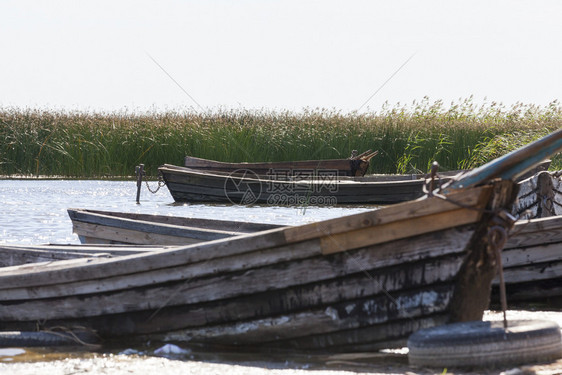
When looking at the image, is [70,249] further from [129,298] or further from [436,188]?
[436,188]

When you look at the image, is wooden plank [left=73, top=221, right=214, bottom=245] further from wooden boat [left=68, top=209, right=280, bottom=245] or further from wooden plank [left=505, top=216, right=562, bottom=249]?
wooden plank [left=505, top=216, right=562, bottom=249]

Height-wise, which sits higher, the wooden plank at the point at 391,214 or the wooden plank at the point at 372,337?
the wooden plank at the point at 391,214

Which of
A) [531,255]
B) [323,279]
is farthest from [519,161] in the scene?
[531,255]

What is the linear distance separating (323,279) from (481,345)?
906 mm

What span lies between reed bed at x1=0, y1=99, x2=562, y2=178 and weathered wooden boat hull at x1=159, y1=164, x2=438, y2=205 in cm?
299

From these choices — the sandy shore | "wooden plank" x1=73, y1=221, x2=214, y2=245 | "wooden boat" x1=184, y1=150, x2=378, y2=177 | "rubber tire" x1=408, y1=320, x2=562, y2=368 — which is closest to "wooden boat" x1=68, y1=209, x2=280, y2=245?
"wooden plank" x1=73, y1=221, x2=214, y2=245

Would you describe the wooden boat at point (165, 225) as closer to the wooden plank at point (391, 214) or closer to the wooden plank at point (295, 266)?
the wooden plank at point (295, 266)

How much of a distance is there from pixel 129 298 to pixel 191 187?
11192mm

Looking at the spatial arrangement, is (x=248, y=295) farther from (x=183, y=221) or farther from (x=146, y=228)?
(x=183, y=221)

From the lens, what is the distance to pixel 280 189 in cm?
1475

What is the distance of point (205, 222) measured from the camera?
297 inches

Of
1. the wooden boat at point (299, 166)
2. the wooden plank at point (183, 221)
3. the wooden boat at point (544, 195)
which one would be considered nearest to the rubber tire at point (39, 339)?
the wooden plank at point (183, 221)

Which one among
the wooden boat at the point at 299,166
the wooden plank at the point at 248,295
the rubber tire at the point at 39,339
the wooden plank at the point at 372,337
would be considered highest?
the wooden boat at the point at 299,166

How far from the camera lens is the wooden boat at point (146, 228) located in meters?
6.45
